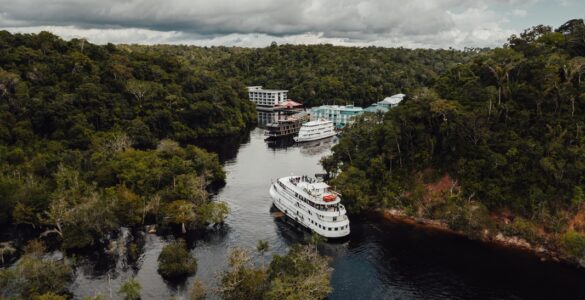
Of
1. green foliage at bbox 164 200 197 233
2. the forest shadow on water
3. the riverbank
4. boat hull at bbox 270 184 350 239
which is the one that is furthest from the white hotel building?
green foliage at bbox 164 200 197 233

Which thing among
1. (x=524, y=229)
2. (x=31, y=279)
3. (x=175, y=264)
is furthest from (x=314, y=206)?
(x=31, y=279)

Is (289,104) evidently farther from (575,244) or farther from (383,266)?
(575,244)

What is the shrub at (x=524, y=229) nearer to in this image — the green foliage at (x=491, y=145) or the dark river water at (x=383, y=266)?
the green foliage at (x=491, y=145)

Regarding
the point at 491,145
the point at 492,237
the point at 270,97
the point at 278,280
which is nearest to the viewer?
the point at 278,280

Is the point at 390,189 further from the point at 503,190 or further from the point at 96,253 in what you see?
the point at 96,253

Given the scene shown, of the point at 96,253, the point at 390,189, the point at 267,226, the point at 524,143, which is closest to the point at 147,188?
the point at 96,253

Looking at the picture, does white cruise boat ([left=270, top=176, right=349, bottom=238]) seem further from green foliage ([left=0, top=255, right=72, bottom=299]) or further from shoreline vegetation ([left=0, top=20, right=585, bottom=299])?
green foliage ([left=0, top=255, right=72, bottom=299])

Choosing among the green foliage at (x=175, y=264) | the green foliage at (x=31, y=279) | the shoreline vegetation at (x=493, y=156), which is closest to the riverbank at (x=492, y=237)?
the shoreline vegetation at (x=493, y=156)
